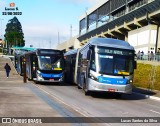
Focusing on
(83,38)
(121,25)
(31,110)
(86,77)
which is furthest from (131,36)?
(31,110)

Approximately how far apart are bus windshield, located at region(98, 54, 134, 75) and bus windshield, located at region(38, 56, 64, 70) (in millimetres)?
10972

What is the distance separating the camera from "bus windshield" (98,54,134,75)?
68.8 ft

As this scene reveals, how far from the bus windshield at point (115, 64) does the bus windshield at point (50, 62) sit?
11.0 meters

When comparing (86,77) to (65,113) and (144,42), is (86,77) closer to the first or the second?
(65,113)

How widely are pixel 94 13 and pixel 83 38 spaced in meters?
7.22

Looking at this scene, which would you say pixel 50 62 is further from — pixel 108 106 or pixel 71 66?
pixel 108 106

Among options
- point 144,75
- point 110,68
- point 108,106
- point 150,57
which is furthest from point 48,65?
point 150,57

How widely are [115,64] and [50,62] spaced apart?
1159 centimetres

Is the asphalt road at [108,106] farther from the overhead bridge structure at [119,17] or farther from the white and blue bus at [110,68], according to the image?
the overhead bridge structure at [119,17]

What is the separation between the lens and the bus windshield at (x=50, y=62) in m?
31.7

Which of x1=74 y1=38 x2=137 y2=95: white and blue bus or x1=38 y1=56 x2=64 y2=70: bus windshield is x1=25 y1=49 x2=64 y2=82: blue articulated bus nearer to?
x1=38 y1=56 x2=64 y2=70: bus windshield

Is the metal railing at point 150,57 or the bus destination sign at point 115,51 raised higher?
the bus destination sign at point 115,51

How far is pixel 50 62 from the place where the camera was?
31.8 metres

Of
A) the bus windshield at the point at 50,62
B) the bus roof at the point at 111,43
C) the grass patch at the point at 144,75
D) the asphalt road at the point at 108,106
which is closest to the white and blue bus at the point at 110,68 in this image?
the bus roof at the point at 111,43
